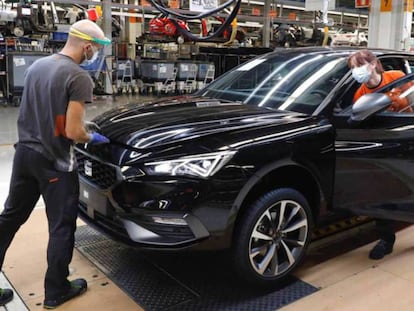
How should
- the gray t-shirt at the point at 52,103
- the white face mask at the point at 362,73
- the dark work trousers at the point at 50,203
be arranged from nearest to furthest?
the gray t-shirt at the point at 52,103
the dark work trousers at the point at 50,203
the white face mask at the point at 362,73

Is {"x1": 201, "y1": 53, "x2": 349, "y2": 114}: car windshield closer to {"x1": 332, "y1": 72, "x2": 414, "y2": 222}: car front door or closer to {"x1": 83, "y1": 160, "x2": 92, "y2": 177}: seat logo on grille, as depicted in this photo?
{"x1": 332, "y1": 72, "x2": 414, "y2": 222}: car front door

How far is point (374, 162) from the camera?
10.3ft

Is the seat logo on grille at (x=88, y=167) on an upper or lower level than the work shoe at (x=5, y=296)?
upper

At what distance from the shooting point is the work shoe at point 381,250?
3.44 m

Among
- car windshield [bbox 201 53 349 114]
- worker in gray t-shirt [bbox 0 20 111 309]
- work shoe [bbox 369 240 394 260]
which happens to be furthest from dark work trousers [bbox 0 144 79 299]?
work shoe [bbox 369 240 394 260]

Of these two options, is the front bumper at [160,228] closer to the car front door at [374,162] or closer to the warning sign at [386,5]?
the car front door at [374,162]

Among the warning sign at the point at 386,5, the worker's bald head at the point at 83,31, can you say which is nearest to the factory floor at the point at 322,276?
the worker's bald head at the point at 83,31

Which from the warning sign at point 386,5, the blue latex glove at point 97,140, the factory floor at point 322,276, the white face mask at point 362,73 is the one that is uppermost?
the warning sign at point 386,5

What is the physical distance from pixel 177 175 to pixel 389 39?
29.4 feet

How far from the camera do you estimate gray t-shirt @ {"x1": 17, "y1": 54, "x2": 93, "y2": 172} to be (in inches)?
96.7

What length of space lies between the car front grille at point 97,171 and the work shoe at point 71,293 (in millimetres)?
626

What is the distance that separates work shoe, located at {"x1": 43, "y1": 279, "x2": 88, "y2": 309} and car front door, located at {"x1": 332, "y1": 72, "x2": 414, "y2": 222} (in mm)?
1674

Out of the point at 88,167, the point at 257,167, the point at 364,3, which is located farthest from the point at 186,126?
the point at 364,3

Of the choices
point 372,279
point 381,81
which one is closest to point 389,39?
point 381,81
